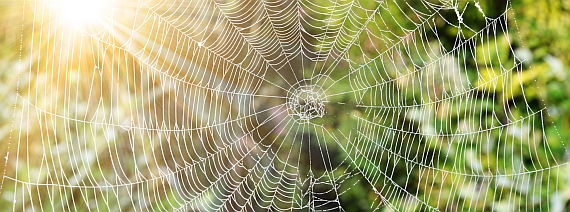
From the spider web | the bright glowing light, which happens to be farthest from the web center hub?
the bright glowing light

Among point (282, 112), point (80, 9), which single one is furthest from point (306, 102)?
point (80, 9)

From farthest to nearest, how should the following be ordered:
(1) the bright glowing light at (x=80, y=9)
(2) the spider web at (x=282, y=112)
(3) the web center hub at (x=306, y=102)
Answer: (3) the web center hub at (x=306, y=102), (2) the spider web at (x=282, y=112), (1) the bright glowing light at (x=80, y=9)

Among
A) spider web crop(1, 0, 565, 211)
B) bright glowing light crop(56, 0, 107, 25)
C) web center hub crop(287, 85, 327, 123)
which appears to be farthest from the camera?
web center hub crop(287, 85, 327, 123)

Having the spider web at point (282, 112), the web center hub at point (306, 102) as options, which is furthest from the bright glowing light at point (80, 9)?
the web center hub at point (306, 102)

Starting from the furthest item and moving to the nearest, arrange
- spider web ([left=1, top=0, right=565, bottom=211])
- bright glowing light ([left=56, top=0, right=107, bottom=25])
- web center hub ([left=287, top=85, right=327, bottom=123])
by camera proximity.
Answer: web center hub ([left=287, top=85, right=327, bottom=123]) → spider web ([left=1, top=0, right=565, bottom=211]) → bright glowing light ([left=56, top=0, right=107, bottom=25])

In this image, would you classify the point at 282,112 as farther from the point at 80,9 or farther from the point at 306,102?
the point at 80,9

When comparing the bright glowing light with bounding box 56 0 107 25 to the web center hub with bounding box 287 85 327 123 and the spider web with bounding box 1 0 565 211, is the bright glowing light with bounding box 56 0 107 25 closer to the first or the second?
the spider web with bounding box 1 0 565 211

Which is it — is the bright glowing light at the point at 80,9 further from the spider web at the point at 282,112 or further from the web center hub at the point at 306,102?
the web center hub at the point at 306,102
